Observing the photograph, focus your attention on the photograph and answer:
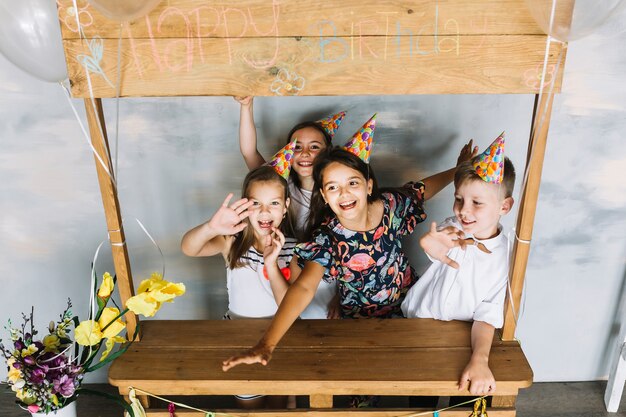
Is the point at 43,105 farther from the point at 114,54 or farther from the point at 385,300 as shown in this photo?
the point at 385,300

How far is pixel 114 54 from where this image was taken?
1558mm

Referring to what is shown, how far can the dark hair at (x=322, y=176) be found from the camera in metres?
1.87

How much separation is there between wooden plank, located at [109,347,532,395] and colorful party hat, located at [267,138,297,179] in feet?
1.96

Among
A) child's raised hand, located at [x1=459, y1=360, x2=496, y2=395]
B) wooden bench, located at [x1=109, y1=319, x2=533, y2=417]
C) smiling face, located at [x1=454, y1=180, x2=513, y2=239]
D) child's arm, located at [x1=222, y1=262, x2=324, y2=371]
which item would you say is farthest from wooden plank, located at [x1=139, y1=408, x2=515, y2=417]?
smiling face, located at [x1=454, y1=180, x2=513, y2=239]

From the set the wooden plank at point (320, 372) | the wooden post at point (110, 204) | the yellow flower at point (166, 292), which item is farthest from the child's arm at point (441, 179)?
the wooden post at point (110, 204)

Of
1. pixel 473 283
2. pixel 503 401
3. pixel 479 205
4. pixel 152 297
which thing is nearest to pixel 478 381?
pixel 503 401

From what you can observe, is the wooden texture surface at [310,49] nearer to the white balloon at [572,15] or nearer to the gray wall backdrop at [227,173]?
the white balloon at [572,15]

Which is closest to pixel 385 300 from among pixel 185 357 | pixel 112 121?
pixel 185 357

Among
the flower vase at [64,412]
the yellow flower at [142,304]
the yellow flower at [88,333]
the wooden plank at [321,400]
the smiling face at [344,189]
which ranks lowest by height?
the flower vase at [64,412]

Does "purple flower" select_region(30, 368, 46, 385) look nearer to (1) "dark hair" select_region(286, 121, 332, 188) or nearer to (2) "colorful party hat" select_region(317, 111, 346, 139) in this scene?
(1) "dark hair" select_region(286, 121, 332, 188)

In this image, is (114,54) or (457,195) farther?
(457,195)

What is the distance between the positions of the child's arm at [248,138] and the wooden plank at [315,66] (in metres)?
0.39

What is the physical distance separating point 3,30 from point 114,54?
264mm

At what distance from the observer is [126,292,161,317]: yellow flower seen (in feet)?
5.92
